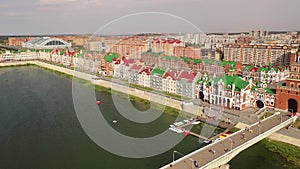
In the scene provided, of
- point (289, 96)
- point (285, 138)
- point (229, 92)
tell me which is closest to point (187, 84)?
point (229, 92)

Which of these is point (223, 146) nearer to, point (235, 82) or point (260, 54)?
point (235, 82)

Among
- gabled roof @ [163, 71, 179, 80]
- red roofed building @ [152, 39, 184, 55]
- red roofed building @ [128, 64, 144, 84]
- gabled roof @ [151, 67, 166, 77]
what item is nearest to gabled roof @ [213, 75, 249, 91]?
gabled roof @ [163, 71, 179, 80]

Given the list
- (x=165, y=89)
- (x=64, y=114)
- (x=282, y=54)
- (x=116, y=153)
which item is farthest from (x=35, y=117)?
(x=282, y=54)

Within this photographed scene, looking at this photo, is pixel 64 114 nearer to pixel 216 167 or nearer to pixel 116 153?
pixel 116 153

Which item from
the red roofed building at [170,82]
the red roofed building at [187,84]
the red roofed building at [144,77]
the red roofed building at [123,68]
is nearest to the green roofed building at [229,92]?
the red roofed building at [187,84]

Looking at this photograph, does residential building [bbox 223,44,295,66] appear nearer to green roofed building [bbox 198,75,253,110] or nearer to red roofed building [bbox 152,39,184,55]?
red roofed building [bbox 152,39,184,55]

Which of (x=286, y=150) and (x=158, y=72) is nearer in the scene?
(x=286, y=150)

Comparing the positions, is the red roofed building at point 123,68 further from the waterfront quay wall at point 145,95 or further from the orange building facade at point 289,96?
the orange building facade at point 289,96
